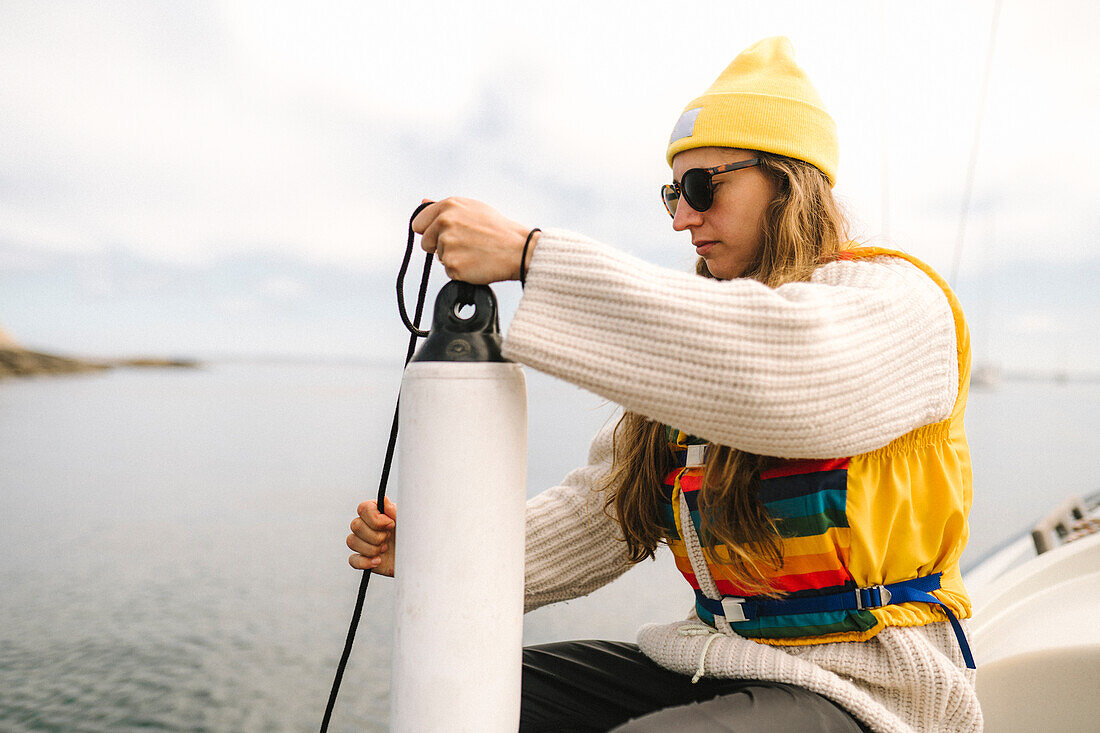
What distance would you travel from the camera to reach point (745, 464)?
1.09 m

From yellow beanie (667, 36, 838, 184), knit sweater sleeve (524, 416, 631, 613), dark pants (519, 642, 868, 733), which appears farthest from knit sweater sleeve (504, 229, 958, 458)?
knit sweater sleeve (524, 416, 631, 613)

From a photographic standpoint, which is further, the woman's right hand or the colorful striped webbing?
the woman's right hand

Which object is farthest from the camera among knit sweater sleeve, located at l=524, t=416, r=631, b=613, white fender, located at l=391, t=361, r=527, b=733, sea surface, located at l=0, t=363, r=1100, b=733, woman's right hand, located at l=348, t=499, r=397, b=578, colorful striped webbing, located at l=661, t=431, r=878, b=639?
sea surface, located at l=0, t=363, r=1100, b=733

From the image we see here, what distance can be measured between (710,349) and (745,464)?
0.31 m

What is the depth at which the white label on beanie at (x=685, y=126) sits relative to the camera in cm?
135

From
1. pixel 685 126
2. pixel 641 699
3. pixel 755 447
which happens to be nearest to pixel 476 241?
pixel 755 447

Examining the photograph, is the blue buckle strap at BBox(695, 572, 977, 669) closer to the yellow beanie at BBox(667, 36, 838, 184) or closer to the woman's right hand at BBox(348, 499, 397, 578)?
the woman's right hand at BBox(348, 499, 397, 578)

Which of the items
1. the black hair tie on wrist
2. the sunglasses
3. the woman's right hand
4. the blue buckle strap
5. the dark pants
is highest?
the sunglasses

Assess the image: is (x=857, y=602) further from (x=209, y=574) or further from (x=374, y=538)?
(x=209, y=574)

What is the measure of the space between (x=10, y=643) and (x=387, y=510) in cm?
397

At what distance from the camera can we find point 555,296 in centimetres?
90

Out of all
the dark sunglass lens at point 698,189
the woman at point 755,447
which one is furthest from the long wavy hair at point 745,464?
the dark sunglass lens at point 698,189

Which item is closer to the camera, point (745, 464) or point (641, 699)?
point (745, 464)

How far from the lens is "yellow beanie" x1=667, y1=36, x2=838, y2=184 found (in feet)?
4.24
